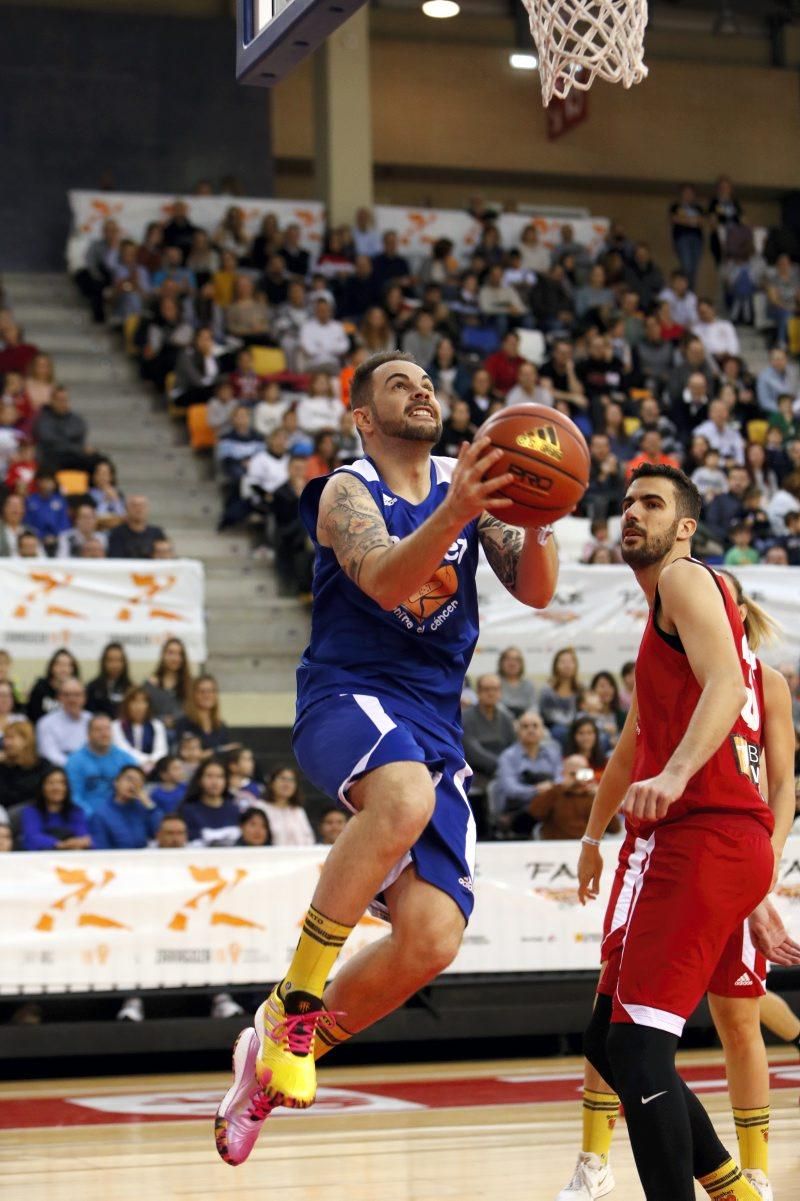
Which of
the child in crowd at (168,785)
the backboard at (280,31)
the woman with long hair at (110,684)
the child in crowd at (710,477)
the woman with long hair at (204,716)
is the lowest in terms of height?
the child in crowd at (168,785)

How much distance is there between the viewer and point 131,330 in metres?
18.4

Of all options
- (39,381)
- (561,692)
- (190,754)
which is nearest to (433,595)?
(190,754)

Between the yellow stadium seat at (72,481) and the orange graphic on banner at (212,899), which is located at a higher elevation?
the yellow stadium seat at (72,481)

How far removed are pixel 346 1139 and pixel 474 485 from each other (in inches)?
142

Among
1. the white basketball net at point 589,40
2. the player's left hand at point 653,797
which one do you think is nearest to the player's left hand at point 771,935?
the player's left hand at point 653,797

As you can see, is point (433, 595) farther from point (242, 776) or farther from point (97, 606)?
point (97, 606)

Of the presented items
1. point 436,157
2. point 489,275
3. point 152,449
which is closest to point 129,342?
point 152,449

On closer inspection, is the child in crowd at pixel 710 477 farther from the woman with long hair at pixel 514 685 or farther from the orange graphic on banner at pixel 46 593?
the orange graphic on banner at pixel 46 593

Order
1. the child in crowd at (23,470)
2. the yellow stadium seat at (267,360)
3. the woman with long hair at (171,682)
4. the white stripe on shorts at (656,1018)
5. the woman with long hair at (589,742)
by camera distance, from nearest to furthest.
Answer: the white stripe on shorts at (656,1018), the woman with long hair at (589,742), the woman with long hair at (171,682), the child in crowd at (23,470), the yellow stadium seat at (267,360)

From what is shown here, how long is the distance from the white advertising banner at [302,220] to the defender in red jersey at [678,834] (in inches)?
623

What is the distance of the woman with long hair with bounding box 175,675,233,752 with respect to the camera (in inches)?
476

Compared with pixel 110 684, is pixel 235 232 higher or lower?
higher

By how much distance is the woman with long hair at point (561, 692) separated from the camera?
12.8m

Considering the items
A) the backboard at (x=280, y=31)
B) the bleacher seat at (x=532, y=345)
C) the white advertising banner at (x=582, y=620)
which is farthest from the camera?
the bleacher seat at (x=532, y=345)
